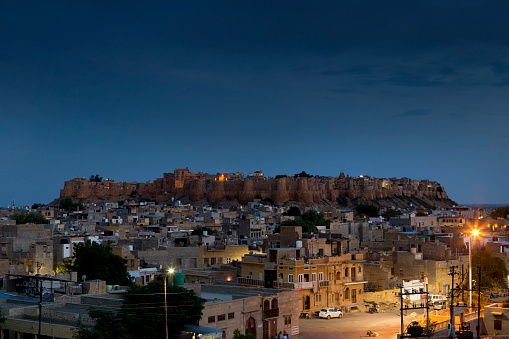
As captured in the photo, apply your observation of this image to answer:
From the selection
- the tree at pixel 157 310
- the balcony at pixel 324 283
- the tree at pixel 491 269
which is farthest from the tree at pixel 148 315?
the tree at pixel 491 269

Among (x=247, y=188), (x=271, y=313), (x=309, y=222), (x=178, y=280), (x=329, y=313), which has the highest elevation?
(x=247, y=188)

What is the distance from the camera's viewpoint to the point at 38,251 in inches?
1583

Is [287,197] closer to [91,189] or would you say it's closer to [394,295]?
[91,189]

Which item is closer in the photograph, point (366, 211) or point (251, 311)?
point (251, 311)

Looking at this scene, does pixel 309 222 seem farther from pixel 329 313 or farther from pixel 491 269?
pixel 329 313

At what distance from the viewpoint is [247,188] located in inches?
5625

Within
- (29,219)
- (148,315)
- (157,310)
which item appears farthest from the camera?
(29,219)

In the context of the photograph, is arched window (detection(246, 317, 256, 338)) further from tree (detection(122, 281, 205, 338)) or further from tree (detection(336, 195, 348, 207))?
tree (detection(336, 195, 348, 207))

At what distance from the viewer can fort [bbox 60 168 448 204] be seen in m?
141

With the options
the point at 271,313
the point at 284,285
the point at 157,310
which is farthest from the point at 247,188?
the point at 157,310

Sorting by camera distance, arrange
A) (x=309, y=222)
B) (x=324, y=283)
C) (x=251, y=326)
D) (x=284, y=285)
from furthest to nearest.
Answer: (x=309, y=222) → (x=324, y=283) → (x=284, y=285) → (x=251, y=326)

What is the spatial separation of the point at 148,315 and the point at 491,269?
2491cm

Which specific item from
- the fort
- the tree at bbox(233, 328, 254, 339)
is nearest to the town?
the tree at bbox(233, 328, 254, 339)

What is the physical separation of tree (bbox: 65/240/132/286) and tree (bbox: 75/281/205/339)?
1026 cm
